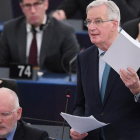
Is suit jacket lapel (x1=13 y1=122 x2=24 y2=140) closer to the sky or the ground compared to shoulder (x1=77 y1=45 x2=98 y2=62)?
closer to the ground

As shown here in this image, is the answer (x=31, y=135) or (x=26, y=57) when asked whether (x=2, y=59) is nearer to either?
(x=26, y=57)

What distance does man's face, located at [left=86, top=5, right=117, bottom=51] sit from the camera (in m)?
2.91

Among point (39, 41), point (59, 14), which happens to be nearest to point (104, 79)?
point (39, 41)

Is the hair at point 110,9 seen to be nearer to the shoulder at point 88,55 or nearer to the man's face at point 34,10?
the shoulder at point 88,55

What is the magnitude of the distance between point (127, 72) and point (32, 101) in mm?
1881

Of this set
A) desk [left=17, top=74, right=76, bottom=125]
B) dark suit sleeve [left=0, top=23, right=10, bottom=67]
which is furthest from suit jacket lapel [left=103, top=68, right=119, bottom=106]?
dark suit sleeve [left=0, top=23, right=10, bottom=67]

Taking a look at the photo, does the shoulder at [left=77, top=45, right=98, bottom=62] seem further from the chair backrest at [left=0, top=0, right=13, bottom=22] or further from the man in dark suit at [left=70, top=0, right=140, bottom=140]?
the chair backrest at [left=0, top=0, right=13, bottom=22]

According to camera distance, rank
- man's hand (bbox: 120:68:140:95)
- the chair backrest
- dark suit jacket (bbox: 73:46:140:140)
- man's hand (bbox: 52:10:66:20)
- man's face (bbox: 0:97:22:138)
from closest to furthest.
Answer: man's hand (bbox: 120:68:140:95) < dark suit jacket (bbox: 73:46:140:140) < man's face (bbox: 0:97:22:138) < man's hand (bbox: 52:10:66:20) < the chair backrest

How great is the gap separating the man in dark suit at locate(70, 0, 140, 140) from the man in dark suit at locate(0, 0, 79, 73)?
6.00 feet

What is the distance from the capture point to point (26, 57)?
494 cm

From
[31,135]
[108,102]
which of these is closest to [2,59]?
[31,135]

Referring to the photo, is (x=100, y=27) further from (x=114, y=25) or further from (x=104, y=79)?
(x=104, y=79)

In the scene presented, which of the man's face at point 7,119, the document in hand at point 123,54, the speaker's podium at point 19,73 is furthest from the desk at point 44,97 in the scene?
the document in hand at point 123,54

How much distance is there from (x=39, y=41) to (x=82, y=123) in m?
2.25
